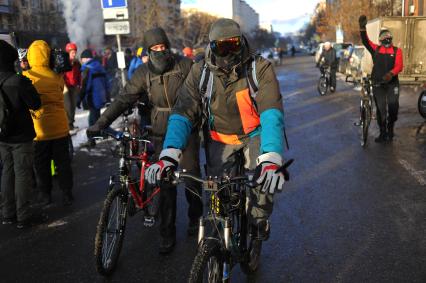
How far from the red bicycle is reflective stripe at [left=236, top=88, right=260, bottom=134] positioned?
1.24 meters

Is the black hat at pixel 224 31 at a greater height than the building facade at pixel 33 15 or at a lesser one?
lesser

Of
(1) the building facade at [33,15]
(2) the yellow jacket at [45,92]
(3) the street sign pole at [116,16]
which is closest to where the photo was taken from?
(2) the yellow jacket at [45,92]

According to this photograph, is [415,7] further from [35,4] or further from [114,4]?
[35,4]

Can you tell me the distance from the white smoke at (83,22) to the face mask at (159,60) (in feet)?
136

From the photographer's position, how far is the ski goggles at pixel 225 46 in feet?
9.86

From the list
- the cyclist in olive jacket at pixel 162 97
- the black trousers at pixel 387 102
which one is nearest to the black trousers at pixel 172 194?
the cyclist in olive jacket at pixel 162 97

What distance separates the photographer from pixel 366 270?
388cm

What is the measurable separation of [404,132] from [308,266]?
6190 millimetres

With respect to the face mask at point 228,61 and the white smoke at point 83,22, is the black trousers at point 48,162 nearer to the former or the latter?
the face mask at point 228,61

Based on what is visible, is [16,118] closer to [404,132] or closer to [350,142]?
[350,142]

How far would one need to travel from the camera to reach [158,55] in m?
4.46

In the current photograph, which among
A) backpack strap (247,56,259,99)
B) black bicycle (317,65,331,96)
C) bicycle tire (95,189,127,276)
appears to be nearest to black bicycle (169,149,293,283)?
backpack strap (247,56,259,99)

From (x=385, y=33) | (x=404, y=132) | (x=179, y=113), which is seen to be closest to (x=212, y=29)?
(x=179, y=113)

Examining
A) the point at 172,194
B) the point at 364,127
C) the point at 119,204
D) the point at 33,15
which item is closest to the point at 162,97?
the point at 172,194
